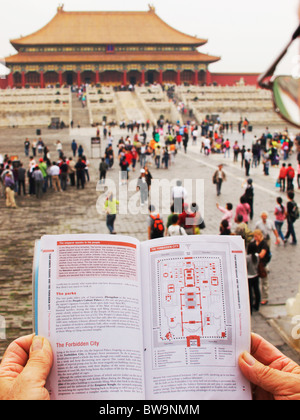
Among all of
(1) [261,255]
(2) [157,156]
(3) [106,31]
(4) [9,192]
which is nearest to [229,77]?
(3) [106,31]

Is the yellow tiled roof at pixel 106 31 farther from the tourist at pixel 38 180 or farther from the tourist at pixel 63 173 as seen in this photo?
the tourist at pixel 38 180

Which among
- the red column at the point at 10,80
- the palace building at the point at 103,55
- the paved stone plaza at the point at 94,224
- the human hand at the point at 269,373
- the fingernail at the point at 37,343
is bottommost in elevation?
the paved stone plaza at the point at 94,224

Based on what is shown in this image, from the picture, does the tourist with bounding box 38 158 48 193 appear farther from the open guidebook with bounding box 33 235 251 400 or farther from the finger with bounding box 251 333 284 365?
the finger with bounding box 251 333 284 365

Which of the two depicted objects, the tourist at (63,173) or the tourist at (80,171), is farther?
the tourist at (80,171)

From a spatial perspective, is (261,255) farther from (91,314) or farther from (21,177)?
(21,177)

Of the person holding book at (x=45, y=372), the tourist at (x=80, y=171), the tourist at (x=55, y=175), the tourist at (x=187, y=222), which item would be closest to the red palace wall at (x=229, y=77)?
the tourist at (x=80, y=171)

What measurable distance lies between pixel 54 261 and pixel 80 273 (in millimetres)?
130

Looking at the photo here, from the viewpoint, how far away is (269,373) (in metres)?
1.93

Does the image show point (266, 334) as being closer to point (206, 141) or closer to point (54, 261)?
point (54, 261)

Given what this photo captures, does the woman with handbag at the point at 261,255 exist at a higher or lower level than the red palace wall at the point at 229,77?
lower

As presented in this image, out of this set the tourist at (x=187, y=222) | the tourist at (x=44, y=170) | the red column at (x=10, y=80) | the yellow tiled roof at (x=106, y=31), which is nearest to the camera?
the tourist at (x=187, y=222)

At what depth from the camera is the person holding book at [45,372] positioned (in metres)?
1.82

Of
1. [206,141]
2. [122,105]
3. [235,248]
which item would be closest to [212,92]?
[122,105]

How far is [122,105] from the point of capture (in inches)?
1571
